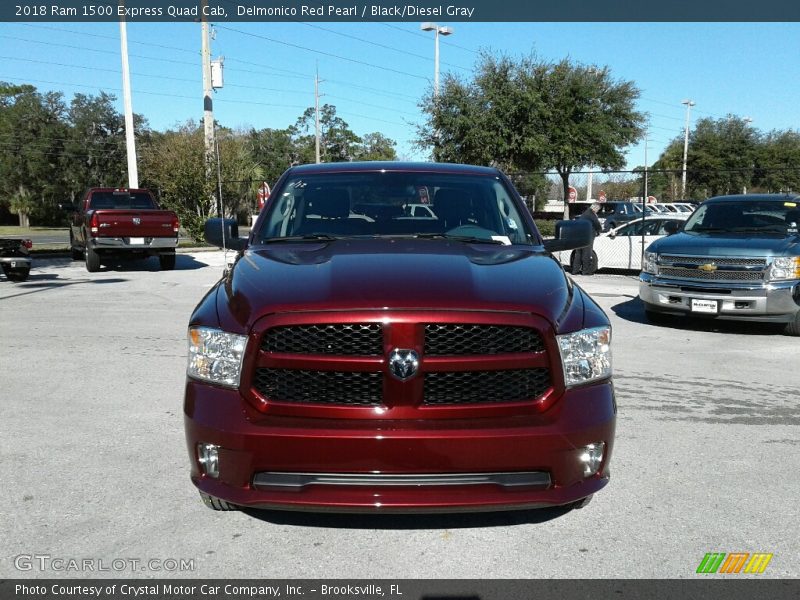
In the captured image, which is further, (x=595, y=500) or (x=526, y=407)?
(x=595, y=500)

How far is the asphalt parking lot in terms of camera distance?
329 cm

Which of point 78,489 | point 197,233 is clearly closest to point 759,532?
point 78,489

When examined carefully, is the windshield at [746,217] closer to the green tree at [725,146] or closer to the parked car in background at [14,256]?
the parked car in background at [14,256]

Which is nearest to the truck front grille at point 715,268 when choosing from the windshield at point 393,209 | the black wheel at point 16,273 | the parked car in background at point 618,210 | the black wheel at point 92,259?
the windshield at point 393,209

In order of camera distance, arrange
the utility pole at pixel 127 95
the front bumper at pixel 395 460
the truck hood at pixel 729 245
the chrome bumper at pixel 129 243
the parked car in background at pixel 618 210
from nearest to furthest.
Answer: the front bumper at pixel 395 460
the truck hood at pixel 729 245
the chrome bumper at pixel 129 243
the utility pole at pixel 127 95
the parked car in background at pixel 618 210

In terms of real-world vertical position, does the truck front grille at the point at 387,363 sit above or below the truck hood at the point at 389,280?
below

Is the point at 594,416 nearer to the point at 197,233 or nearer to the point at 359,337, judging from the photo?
the point at 359,337

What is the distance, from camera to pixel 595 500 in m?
3.99

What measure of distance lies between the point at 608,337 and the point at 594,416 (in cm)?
44

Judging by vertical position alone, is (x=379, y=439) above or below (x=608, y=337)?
below

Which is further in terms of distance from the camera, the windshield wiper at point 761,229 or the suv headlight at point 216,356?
the windshield wiper at point 761,229

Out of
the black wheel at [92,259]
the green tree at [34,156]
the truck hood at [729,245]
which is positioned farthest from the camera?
the green tree at [34,156]

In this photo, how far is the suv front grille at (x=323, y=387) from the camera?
9.93ft

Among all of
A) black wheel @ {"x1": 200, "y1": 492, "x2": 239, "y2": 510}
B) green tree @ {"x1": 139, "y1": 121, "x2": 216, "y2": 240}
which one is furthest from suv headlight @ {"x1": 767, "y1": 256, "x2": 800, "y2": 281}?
green tree @ {"x1": 139, "y1": 121, "x2": 216, "y2": 240}
